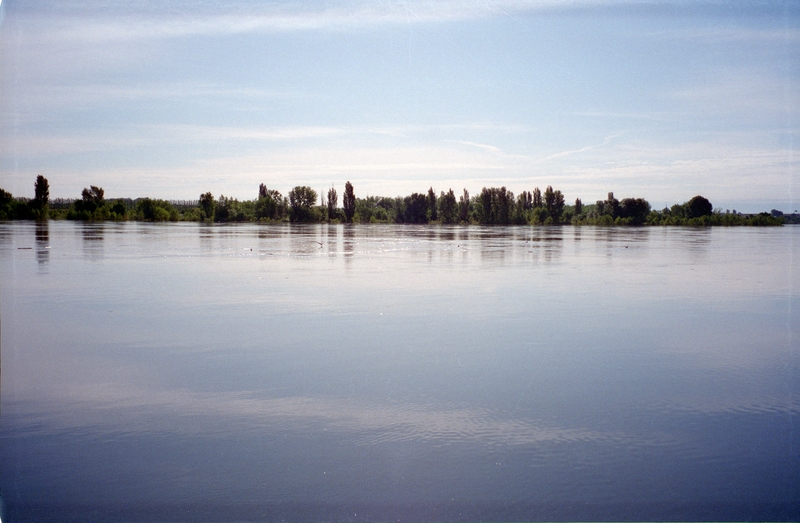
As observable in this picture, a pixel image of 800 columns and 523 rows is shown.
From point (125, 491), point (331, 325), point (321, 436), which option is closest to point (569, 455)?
point (321, 436)

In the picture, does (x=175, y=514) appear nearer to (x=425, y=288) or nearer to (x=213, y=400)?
(x=213, y=400)

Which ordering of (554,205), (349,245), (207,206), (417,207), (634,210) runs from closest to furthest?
(349,245), (634,210), (554,205), (207,206), (417,207)

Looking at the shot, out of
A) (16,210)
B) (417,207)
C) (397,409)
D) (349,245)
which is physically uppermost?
(417,207)

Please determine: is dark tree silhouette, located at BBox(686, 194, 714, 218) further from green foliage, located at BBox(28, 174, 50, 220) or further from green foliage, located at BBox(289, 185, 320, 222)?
green foliage, located at BBox(28, 174, 50, 220)

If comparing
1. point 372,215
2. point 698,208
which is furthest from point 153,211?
point 698,208

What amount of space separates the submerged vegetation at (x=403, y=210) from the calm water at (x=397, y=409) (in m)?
75.3

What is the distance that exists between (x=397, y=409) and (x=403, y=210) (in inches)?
4283

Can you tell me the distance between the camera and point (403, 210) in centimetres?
11369

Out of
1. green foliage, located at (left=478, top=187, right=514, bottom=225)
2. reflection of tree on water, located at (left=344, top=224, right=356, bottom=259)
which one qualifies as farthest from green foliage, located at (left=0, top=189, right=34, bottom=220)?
green foliage, located at (left=478, top=187, right=514, bottom=225)

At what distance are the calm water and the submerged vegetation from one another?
75.3 m

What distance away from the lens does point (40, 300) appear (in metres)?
11.2

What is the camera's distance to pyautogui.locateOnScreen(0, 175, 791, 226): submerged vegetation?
83.9 metres

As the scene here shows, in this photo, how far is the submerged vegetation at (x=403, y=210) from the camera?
83.9 metres

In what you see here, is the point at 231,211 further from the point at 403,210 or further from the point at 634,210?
the point at 634,210
